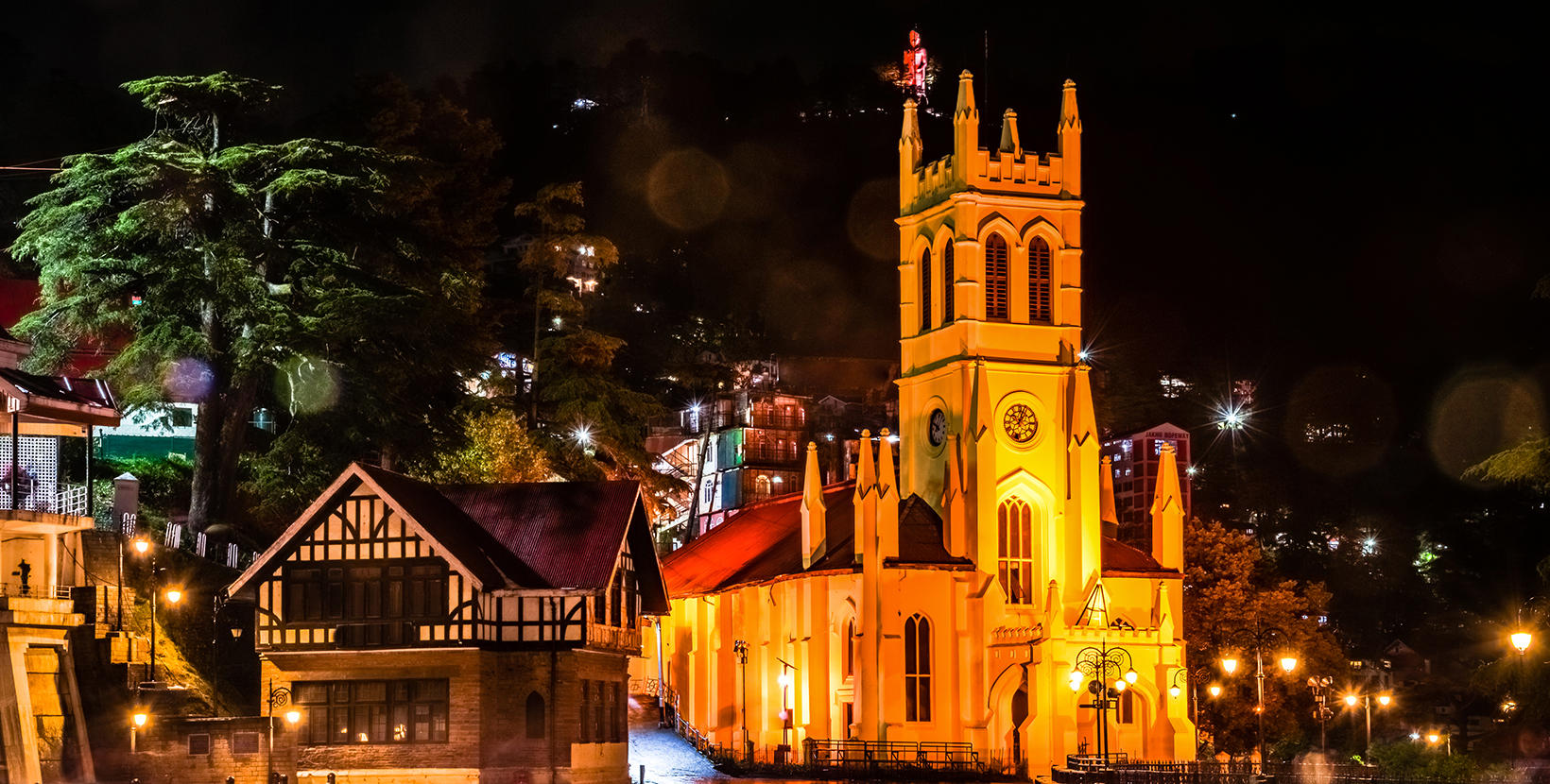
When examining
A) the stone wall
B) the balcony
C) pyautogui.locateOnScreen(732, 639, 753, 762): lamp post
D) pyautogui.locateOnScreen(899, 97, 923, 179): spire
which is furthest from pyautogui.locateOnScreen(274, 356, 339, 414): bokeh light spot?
pyautogui.locateOnScreen(899, 97, 923, 179): spire

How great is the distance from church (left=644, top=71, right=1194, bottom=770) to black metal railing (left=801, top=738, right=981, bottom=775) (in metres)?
0.25

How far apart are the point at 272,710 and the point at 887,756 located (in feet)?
72.6

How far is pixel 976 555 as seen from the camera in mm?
65812

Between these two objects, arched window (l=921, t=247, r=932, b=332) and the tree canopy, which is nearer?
the tree canopy

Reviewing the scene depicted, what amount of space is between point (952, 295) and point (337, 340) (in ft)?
77.5

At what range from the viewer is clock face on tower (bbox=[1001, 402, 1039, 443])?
222 feet

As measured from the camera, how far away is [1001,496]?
6706 centimetres

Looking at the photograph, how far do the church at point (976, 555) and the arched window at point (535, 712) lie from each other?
1511 cm

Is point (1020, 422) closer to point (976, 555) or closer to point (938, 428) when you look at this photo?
point (938, 428)

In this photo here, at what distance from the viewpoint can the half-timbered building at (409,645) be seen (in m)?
45.9

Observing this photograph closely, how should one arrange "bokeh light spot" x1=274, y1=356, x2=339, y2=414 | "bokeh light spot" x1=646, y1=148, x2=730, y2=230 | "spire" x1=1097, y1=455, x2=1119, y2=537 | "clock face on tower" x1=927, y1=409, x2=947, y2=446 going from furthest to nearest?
"bokeh light spot" x1=646, y1=148, x2=730, y2=230 → "spire" x1=1097, y1=455, x2=1119, y2=537 → "clock face on tower" x1=927, y1=409, x2=947, y2=446 → "bokeh light spot" x1=274, y1=356, x2=339, y2=414

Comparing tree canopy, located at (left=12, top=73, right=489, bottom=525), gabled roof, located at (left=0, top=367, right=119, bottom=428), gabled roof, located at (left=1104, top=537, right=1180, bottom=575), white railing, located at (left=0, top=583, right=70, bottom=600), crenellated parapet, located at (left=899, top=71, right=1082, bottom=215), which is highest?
crenellated parapet, located at (left=899, top=71, right=1082, bottom=215)

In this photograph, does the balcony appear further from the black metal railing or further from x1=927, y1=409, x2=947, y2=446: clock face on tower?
x1=927, y1=409, x2=947, y2=446: clock face on tower

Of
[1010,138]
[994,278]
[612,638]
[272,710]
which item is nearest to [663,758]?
[612,638]
